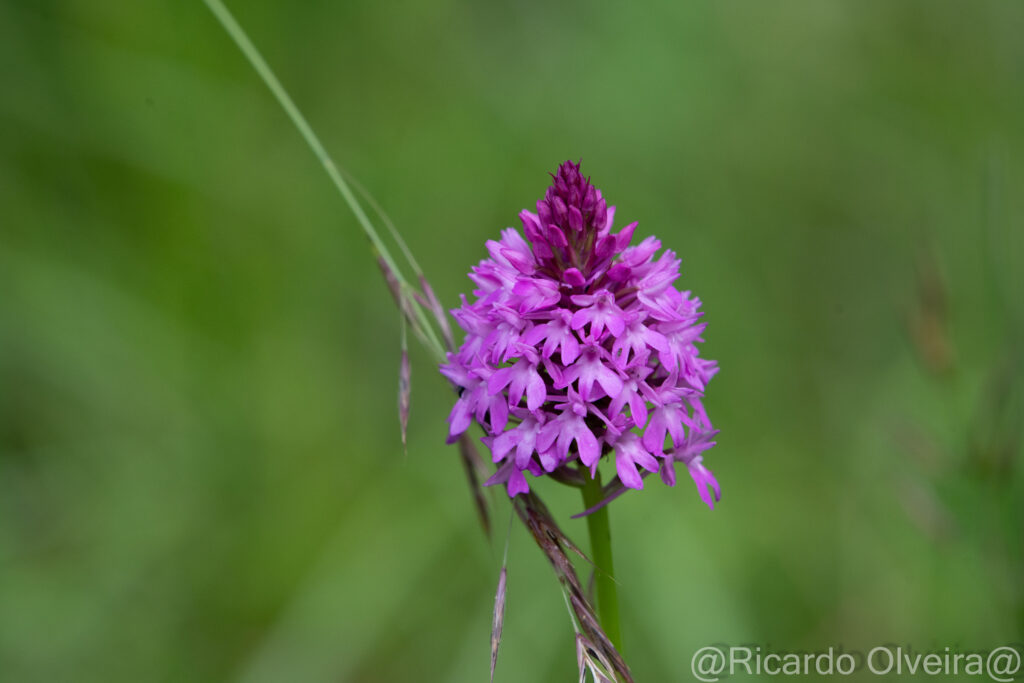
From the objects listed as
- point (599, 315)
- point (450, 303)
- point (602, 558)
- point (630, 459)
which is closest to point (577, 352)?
point (599, 315)

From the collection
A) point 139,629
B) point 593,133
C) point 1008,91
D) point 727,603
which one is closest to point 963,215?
point 1008,91

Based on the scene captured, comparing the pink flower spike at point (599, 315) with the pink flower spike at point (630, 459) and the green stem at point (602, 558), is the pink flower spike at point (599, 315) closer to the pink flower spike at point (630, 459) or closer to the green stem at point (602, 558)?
the pink flower spike at point (630, 459)

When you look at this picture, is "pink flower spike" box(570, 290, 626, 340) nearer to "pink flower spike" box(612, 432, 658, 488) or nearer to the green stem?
"pink flower spike" box(612, 432, 658, 488)

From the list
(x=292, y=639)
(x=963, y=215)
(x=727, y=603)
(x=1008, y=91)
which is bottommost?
(x=292, y=639)

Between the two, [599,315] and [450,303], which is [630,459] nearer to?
[599,315]

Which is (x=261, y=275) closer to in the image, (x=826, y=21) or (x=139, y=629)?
(x=139, y=629)

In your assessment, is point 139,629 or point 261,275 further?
point 261,275
